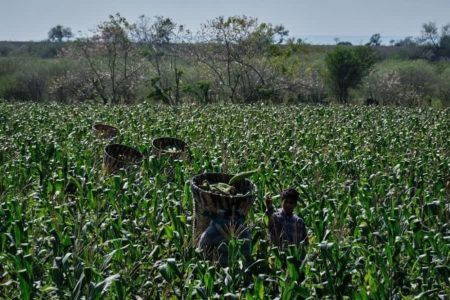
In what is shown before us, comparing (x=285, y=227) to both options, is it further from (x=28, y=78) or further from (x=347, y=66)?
(x=28, y=78)

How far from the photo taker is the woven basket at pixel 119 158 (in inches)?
413

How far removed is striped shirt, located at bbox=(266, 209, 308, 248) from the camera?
21.3 feet

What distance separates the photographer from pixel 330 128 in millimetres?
17969

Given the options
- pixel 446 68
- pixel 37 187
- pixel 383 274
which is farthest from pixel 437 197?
pixel 446 68

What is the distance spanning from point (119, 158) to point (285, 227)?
17.6 ft

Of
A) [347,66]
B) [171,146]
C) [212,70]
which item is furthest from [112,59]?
[171,146]

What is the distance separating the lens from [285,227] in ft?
21.2

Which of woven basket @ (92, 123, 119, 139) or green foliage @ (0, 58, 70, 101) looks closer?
woven basket @ (92, 123, 119, 139)

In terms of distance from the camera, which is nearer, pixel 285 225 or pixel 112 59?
pixel 285 225

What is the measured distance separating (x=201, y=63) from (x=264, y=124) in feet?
82.1

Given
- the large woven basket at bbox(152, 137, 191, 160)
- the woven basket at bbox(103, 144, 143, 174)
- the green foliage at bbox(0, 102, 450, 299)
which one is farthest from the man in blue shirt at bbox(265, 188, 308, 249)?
the large woven basket at bbox(152, 137, 191, 160)

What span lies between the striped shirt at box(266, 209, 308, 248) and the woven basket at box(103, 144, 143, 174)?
435 cm

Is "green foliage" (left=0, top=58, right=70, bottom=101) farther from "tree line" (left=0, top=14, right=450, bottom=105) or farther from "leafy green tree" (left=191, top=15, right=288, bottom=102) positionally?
"leafy green tree" (left=191, top=15, right=288, bottom=102)

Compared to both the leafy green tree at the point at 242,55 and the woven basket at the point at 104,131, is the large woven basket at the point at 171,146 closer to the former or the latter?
the woven basket at the point at 104,131
